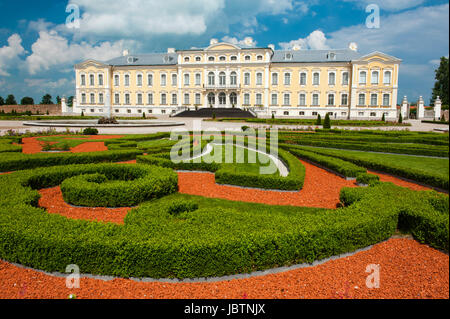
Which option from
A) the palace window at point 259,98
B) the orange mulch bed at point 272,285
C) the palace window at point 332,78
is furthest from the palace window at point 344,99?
the orange mulch bed at point 272,285

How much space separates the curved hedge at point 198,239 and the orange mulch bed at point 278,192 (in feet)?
6.31

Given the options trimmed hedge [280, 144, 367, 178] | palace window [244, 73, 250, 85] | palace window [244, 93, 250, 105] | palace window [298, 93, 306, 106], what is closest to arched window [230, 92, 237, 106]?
palace window [244, 93, 250, 105]

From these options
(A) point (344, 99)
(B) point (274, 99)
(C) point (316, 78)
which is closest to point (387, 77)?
(A) point (344, 99)

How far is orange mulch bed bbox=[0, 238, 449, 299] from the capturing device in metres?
3.02

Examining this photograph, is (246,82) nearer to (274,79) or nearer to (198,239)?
(274,79)

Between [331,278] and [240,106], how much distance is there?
1616 inches

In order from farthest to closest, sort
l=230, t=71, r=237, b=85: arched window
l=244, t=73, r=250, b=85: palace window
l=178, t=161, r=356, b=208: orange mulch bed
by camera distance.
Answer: l=230, t=71, r=237, b=85: arched window, l=244, t=73, r=250, b=85: palace window, l=178, t=161, r=356, b=208: orange mulch bed

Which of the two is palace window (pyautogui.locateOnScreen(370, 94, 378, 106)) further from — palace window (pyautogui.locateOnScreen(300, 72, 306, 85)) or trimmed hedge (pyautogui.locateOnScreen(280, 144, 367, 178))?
trimmed hedge (pyautogui.locateOnScreen(280, 144, 367, 178))

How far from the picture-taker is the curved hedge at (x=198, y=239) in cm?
326

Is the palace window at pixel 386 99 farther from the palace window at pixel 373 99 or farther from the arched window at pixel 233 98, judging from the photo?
the arched window at pixel 233 98

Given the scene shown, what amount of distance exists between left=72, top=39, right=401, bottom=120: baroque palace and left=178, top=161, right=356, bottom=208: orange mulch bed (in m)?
32.9

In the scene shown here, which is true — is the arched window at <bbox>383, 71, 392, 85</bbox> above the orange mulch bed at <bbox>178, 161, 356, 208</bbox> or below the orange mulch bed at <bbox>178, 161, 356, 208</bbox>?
above
